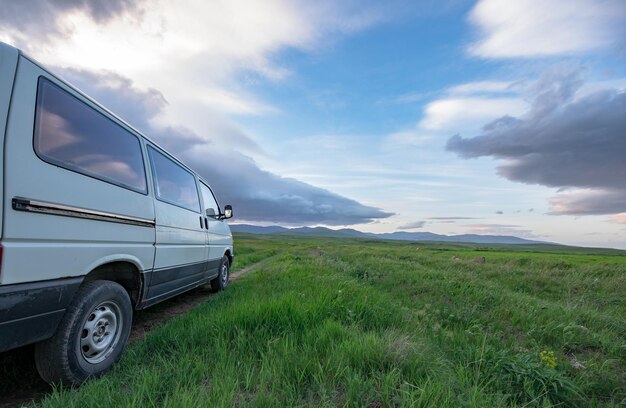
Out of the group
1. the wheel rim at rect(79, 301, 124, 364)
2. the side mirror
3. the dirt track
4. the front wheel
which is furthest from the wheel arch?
the side mirror

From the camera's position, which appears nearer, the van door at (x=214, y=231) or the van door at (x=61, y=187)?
the van door at (x=61, y=187)

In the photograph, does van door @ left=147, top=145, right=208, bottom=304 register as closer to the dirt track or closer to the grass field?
the grass field

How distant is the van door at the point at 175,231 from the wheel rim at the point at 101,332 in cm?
74

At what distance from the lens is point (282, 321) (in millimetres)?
3547

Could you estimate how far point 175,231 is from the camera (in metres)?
4.62

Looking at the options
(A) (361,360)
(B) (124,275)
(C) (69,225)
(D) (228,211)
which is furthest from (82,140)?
(D) (228,211)

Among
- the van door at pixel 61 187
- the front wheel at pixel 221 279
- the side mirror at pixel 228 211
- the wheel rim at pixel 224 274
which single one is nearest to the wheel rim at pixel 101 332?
the van door at pixel 61 187

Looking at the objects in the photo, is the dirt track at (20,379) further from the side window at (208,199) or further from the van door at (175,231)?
the side window at (208,199)

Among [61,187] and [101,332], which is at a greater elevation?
[61,187]

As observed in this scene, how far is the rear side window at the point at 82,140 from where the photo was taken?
243 centimetres

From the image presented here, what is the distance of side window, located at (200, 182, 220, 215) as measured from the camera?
675 centimetres

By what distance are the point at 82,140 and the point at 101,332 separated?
1.77 metres

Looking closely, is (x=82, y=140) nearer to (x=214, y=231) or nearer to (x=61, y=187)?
(x=61, y=187)

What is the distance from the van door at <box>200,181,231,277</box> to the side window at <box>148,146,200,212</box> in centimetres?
62
